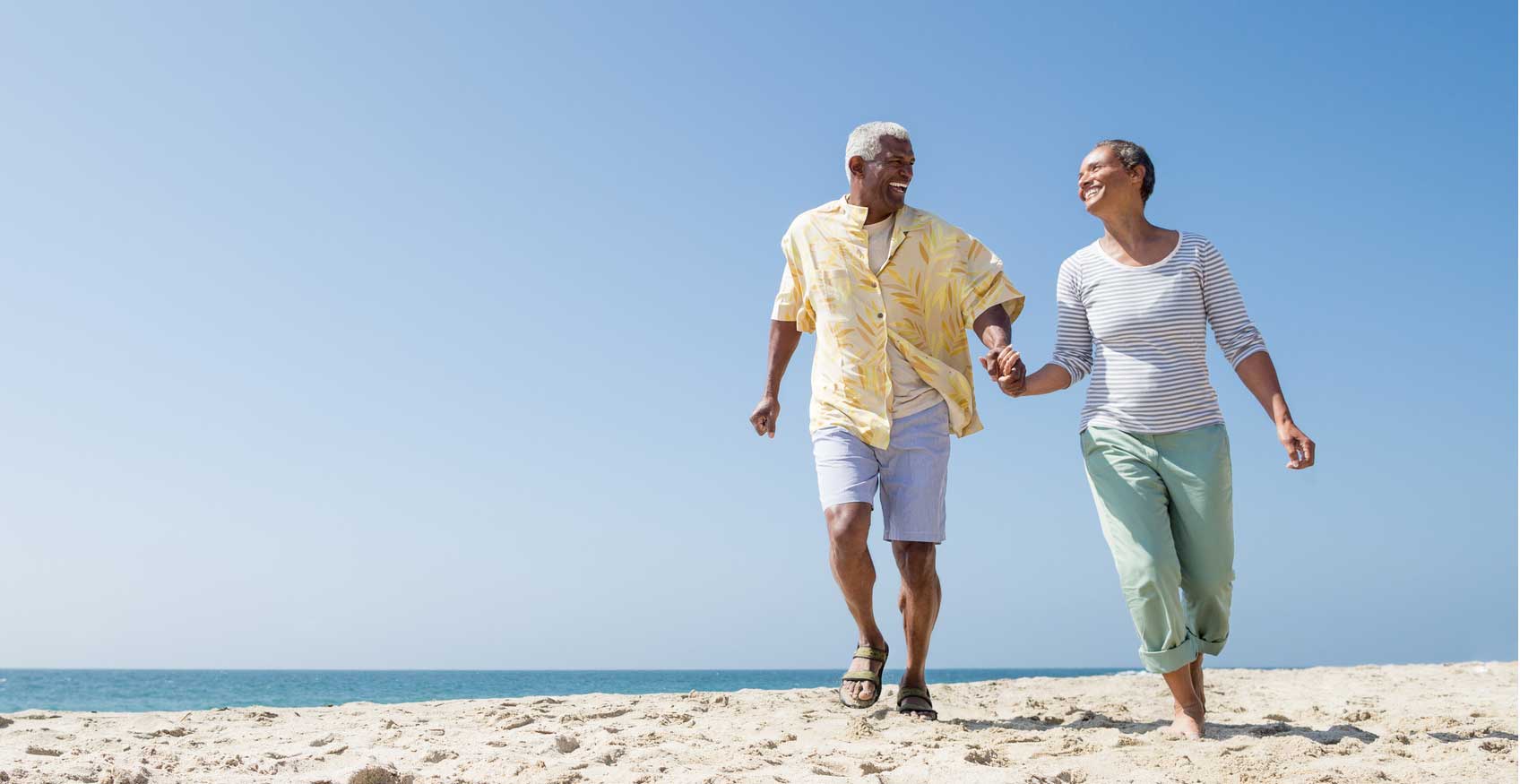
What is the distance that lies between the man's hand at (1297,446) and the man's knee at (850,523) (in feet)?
4.92

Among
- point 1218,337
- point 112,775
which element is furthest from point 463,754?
point 1218,337

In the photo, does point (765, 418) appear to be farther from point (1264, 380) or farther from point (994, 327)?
point (1264, 380)

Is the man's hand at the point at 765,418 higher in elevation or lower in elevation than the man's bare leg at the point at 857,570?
higher

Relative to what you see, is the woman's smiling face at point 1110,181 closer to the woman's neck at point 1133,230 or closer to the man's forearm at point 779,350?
the woman's neck at point 1133,230

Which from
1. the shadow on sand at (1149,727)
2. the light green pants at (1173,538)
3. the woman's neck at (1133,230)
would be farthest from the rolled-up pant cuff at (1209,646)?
the woman's neck at (1133,230)

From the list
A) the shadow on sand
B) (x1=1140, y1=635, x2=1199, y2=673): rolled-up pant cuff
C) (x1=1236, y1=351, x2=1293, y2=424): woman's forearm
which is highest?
(x1=1236, y1=351, x2=1293, y2=424): woman's forearm

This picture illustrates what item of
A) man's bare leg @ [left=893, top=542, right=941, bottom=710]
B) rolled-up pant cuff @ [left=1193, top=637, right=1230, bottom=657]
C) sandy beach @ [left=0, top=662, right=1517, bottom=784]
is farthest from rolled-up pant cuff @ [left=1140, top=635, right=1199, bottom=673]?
man's bare leg @ [left=893, top=542, right=941, bottom=710]

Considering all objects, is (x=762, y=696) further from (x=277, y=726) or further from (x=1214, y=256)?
(x=1214, y=256)

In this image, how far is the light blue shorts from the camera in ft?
13.9

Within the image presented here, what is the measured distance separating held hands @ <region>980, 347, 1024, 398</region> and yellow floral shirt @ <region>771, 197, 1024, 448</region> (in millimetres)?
371

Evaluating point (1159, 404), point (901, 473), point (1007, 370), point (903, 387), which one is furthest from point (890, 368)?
point (1159, 404)

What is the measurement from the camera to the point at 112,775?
9.71ft

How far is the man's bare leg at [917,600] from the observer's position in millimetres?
4223

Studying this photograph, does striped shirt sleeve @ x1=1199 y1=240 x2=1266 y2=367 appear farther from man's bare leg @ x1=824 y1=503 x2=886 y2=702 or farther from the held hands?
man's bare leg @ x1=824 y1=503 x2=886 y2=702
